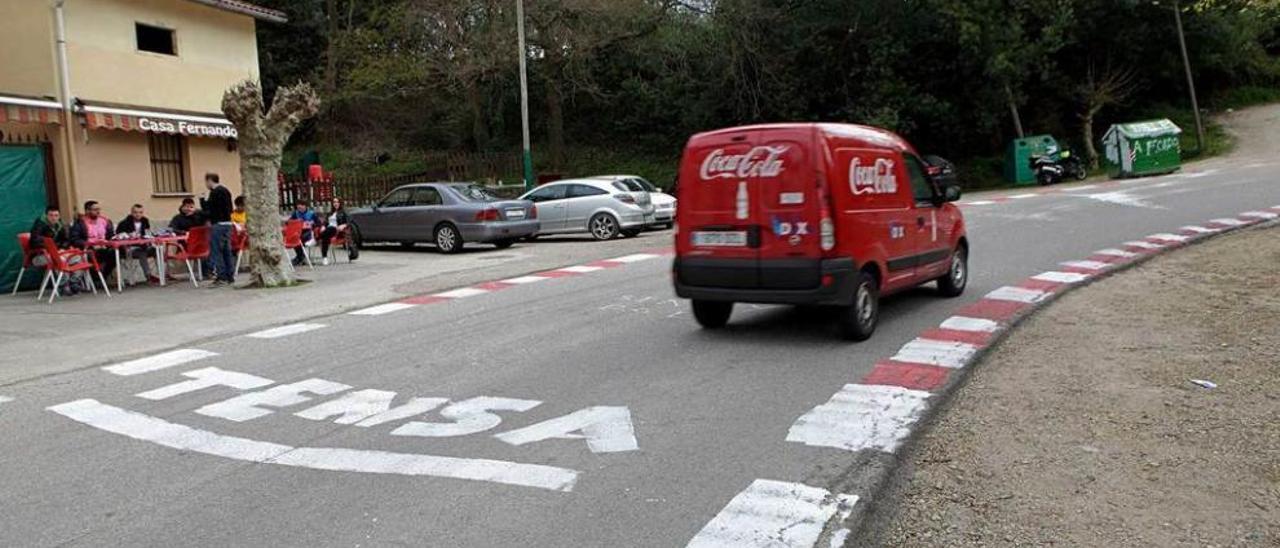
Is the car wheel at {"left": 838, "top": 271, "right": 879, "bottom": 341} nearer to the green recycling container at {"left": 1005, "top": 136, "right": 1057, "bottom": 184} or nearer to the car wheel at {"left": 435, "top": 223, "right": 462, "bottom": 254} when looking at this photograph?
the car wheel at {"left": 435, "top": 223, "right": 462, "bottom": 254}

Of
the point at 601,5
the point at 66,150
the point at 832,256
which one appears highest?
the point at 601,5

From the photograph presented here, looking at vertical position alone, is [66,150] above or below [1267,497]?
above

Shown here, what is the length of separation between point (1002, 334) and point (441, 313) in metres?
6.15

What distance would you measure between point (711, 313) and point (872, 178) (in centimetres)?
198

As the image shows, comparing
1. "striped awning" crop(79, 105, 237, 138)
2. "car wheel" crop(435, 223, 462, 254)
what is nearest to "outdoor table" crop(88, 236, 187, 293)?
"striped awning" crop(79, 105, 237, 138)

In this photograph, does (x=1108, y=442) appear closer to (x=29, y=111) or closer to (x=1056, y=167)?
(x=29, y=111)

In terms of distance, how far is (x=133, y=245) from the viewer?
1509cm

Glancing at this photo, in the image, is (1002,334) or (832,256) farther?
(1002,334)

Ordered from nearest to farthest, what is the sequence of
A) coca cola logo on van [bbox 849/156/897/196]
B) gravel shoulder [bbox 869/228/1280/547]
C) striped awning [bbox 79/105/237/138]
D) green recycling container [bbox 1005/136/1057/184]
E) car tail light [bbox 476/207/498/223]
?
gravel shoulder [bbox 869/228/1280/547]
coca cola logo on van [bbox 849/156/897/196]
striped awning [bbox 79/105/237/138]
car tail light [bbox 476/207/498/223]
green recycling container [bbox 1005/136/1057/184]

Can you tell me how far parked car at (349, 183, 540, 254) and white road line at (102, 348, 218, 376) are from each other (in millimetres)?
10145

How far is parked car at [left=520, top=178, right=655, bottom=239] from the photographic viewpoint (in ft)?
69.5

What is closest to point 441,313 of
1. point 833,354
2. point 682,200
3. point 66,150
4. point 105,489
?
point 682,200

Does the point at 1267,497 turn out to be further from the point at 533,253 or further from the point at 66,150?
the point at 66,150

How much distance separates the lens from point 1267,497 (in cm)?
454
